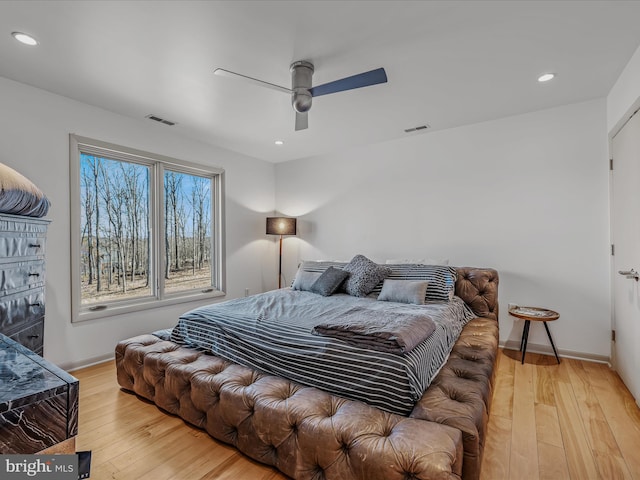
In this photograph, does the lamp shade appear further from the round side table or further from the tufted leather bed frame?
the round side table

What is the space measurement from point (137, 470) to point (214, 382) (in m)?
0.53

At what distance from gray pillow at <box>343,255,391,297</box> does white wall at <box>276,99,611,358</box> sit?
30.2 inches

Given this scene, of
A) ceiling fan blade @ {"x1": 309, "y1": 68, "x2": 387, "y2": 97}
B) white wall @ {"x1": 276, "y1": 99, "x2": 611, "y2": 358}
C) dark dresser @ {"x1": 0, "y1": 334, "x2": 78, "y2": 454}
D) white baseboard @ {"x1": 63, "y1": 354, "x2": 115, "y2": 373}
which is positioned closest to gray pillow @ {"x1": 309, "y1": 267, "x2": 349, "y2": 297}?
white wall @ {"x1": 276, "y1": 99, "x2": 611, "y2": 358}

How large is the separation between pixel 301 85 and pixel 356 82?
1.42 ft

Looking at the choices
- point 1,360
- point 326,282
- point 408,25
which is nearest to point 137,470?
point 1,360

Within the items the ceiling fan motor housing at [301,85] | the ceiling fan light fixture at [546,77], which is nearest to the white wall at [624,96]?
the ceiling fan light fixture at [546,77]

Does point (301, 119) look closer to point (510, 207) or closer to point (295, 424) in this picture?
point (295, 424)

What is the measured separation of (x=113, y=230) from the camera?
3281 millimetres

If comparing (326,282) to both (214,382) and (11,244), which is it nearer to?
(214,382)

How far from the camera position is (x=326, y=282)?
3260 millimetres

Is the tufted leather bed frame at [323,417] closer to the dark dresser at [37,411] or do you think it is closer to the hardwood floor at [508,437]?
the hardwood floor at [508,437]

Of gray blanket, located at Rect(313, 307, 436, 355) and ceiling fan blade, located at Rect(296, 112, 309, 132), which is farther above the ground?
ceiling fan blade, located at Rect(296, 112, 309, 132)

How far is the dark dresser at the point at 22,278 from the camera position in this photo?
1.62m

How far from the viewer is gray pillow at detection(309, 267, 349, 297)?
10.5ft
